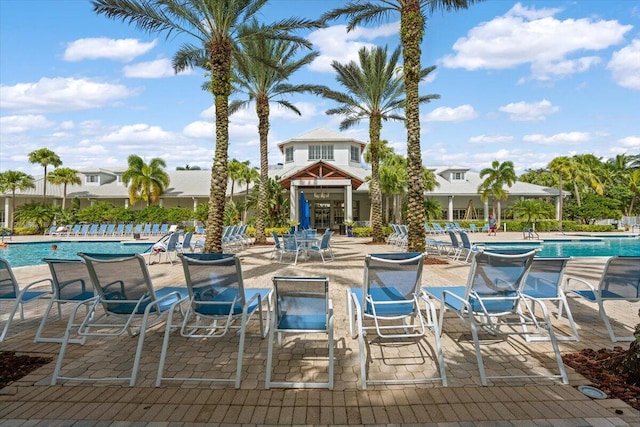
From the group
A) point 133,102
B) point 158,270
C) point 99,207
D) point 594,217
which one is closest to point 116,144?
point 99,207

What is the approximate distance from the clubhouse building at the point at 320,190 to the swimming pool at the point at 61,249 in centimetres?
1115

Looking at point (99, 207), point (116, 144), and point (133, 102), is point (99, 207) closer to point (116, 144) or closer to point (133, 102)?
point (116, 144)

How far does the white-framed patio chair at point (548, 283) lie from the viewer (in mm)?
4312

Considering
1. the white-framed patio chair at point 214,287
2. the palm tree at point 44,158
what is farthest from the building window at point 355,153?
the white-framed patio chair at point 214,287

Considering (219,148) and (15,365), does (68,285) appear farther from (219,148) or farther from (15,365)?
(219,148)

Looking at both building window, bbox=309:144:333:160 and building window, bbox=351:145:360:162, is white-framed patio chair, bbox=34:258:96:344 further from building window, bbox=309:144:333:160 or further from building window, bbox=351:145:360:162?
building window, bbox=351:145:360:162

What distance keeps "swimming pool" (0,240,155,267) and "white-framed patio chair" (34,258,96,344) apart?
1327cm

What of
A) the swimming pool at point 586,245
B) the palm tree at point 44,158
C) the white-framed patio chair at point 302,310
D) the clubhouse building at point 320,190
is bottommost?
the swimming pool at point 586,245

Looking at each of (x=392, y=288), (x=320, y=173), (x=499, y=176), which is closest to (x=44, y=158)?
(x=320, y=173)

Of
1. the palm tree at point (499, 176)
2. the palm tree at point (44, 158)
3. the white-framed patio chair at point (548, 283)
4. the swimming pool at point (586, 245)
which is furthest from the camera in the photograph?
the palm tree at point (44, 158)

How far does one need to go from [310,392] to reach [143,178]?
1399 inches

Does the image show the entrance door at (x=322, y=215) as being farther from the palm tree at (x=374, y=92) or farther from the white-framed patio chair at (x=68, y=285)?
the white-framed patio chair at (x=68, y=285)

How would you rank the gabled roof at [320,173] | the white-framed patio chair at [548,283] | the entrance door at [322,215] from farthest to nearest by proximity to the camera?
the entrance door at [322,215] → the gabled roof at [320,173] → the white-framed patio chair at [548,283]

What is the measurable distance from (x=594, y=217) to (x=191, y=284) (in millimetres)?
43070
